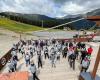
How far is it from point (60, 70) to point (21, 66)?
4.36 m

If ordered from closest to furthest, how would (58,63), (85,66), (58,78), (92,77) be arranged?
(92,77), (85,66), (58,78), (58,63)

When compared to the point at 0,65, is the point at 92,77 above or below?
above

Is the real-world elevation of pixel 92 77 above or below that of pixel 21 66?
above

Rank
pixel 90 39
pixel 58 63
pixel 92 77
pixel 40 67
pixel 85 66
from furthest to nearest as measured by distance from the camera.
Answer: pixel 90 39, pixel 58 63, pixel 40 67, pixel 85 66, pixel 92 77

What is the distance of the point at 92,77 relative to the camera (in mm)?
13328

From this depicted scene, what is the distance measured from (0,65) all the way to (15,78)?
29.6ft

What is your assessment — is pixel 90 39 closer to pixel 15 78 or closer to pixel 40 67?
pixel 40 67

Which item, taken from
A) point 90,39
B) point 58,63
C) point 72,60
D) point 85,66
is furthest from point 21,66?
point 90,39

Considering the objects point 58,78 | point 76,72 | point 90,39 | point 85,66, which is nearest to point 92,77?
point 85,66

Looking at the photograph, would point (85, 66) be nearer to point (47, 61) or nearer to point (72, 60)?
point (72, 60)

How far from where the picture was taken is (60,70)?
22031 mm

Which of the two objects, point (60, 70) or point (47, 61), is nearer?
point (60, 70)

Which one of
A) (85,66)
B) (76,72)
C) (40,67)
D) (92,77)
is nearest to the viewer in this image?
(92,77)

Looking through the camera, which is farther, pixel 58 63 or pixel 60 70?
pixel 58 63
